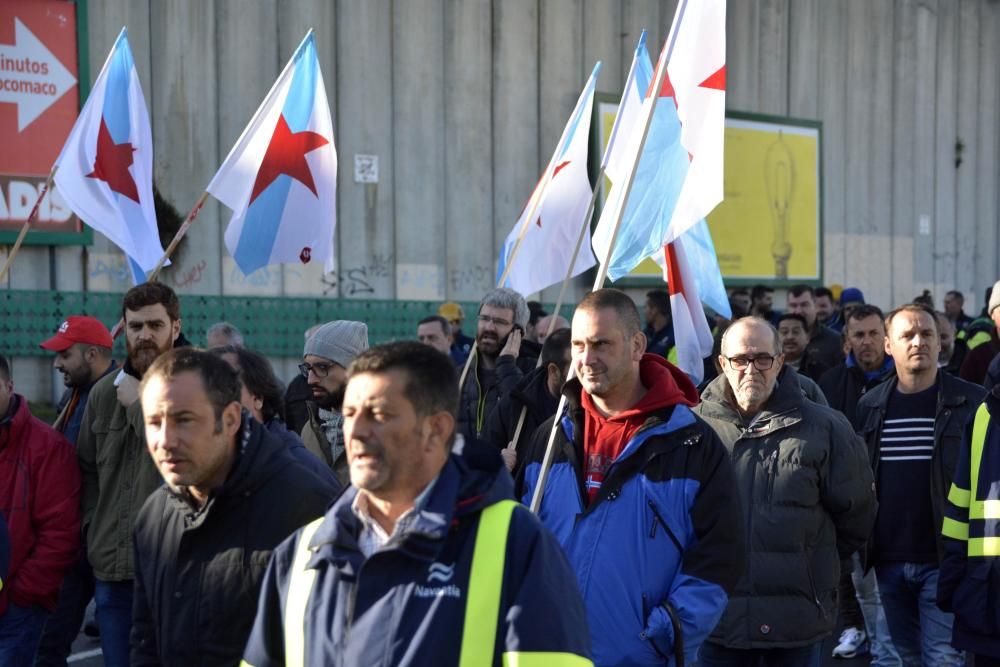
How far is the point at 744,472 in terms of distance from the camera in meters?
4.96

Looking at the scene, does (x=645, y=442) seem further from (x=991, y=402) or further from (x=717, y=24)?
(x=717, y=24)

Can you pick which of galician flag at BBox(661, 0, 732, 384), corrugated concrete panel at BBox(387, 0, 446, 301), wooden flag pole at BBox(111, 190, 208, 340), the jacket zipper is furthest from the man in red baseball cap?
corrugated concrete panel at BBox(387, 0, 446, 301)

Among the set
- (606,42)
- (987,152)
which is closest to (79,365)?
(606,42)

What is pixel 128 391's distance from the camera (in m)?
5.34

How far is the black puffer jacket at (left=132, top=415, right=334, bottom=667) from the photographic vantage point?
11.0ft

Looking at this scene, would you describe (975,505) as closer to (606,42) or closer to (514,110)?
(514,110)

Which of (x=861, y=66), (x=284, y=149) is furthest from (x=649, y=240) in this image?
(x=861, y=66)

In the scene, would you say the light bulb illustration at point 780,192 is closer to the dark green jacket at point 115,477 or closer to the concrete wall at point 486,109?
the concrete wall at point 486,109

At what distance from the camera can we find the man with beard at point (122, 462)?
5.31 meters

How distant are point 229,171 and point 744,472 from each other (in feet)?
12.5

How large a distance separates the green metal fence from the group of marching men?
17.3ft

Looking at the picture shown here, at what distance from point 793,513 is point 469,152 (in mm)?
11012

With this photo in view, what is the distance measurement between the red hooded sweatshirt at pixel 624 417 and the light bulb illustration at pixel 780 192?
15276 millimetres

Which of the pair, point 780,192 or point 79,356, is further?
point 780,192
